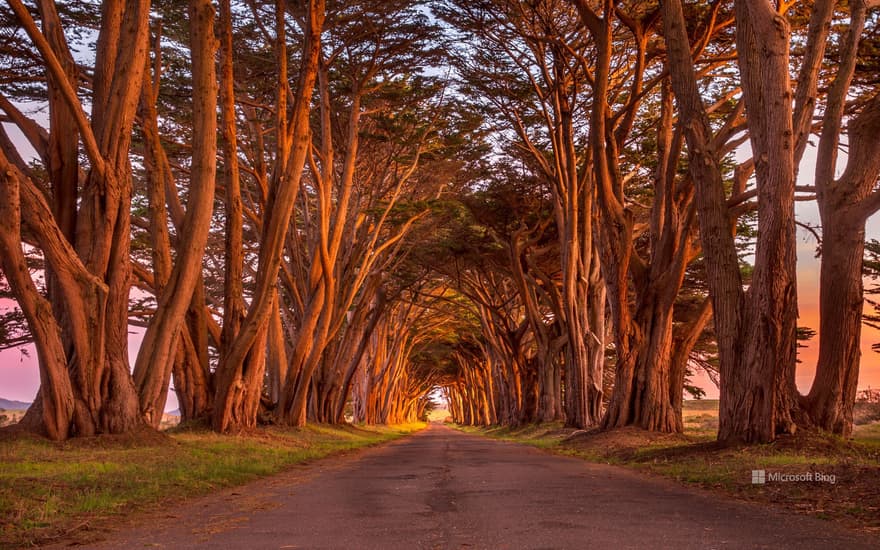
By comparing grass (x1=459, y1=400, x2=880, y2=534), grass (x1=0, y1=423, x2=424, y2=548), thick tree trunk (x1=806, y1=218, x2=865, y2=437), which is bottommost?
grass (x1=0, y1=423, x2=424, y2=548)

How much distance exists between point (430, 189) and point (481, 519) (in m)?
21.2

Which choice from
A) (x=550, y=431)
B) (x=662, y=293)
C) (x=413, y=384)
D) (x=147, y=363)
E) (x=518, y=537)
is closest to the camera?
(x=518, y=537)

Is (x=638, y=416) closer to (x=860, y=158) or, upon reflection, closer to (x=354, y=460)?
(x=354, y=460)

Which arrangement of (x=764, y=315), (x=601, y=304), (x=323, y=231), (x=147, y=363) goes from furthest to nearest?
(x=601, y=304)
(x=323, y=231)
(x=147, y=363)
(x=764, y=315)

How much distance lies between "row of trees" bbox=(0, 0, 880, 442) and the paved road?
3798 mm

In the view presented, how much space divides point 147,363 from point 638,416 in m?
9.22

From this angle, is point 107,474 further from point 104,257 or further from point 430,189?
point 430,189

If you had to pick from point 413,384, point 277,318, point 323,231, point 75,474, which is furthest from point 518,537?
point 413,384

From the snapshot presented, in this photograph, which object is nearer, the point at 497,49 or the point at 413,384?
the point at 497,49

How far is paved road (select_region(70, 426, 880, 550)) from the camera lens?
16.8 ft

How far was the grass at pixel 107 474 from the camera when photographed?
599cm

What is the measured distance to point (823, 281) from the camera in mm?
11180

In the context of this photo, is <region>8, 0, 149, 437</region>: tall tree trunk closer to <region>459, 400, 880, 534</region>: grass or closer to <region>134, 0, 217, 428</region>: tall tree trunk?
<region>134, 0, 217, 428</region>: tall tree trunk

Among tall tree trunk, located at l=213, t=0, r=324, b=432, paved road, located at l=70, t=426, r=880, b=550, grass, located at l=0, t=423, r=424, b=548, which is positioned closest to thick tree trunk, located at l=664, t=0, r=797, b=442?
paved road, located at l=70, t=426, r=880, b=550
